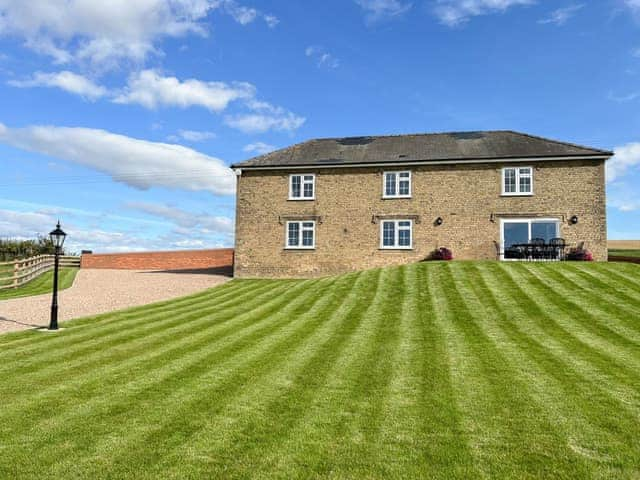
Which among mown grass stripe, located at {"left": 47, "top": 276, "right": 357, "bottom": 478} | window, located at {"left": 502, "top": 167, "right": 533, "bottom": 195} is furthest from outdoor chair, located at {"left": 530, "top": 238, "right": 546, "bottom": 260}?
mown grass stripe, located at {"left": 47, "top": 276, "right": 357, "bottom": 478}

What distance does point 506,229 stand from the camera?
23.7 meters

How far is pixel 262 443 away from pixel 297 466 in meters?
0.66

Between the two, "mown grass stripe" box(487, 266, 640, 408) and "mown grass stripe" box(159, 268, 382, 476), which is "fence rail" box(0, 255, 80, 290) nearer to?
"mown grass stripe" box(159, 268, 382, 476)

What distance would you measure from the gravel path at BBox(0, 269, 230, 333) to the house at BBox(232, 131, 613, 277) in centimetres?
514

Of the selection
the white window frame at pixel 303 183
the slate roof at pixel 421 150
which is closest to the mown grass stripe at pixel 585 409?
the slate roof at pixel 421 150

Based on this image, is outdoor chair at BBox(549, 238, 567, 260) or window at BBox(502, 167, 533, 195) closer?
outdoor chair at BBox(549, 238, 567, 260)

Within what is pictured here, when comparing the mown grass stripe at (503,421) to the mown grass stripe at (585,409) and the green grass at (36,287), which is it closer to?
the mown grass stripe at (585,409)

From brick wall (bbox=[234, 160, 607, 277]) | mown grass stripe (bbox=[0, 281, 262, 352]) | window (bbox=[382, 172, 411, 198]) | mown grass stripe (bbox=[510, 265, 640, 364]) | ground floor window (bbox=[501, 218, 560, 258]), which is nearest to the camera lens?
mown grass stripe (bbox=[510, 265, 640, 364])

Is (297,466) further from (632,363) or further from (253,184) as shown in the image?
(253,184)

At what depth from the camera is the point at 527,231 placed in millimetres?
23438

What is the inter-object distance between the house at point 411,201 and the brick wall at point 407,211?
0.06 m

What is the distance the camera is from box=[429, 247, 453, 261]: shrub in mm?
23337

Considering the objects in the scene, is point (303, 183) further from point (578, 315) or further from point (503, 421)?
point (503, 421)

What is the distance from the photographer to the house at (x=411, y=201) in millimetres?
23000
